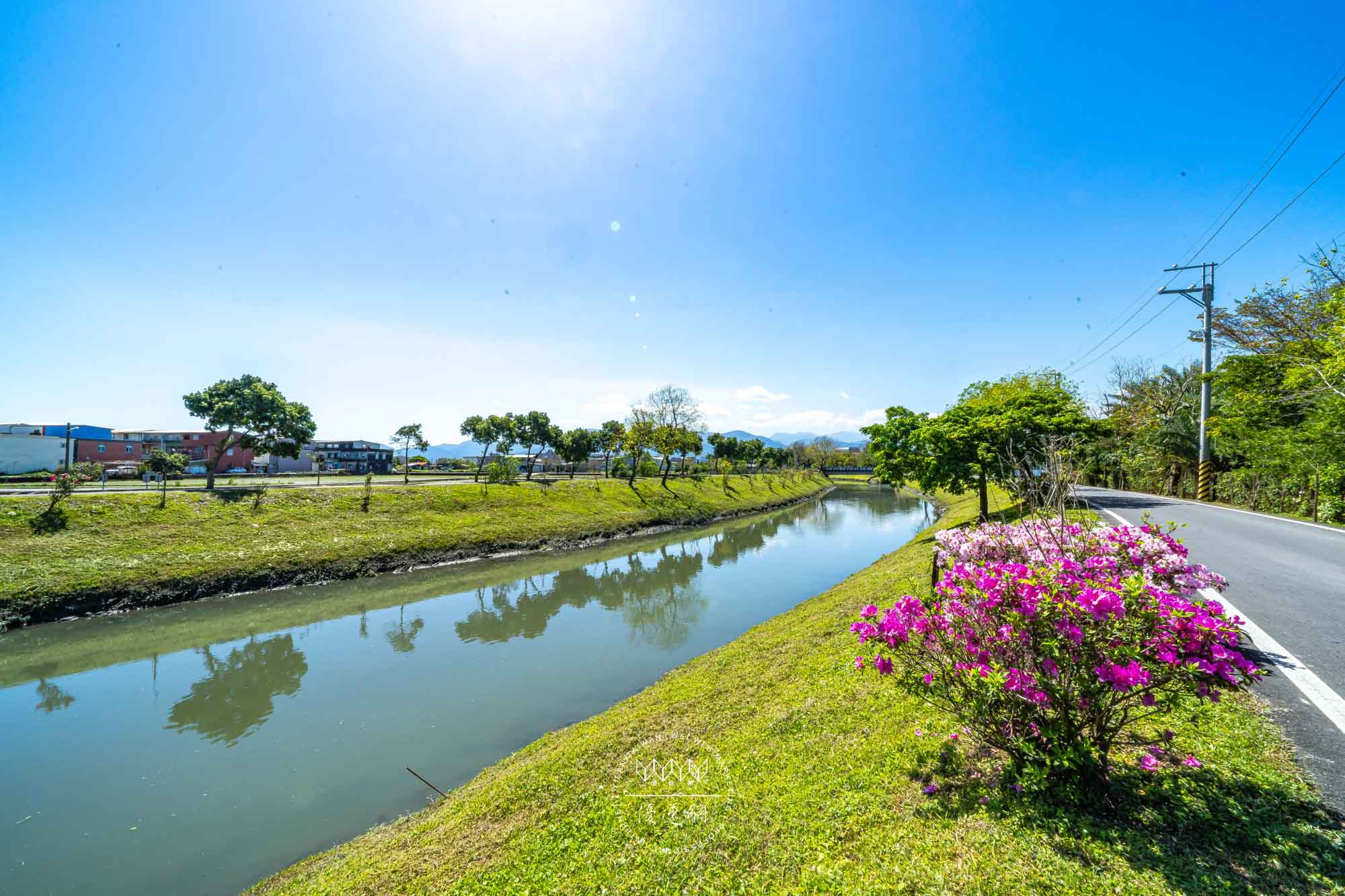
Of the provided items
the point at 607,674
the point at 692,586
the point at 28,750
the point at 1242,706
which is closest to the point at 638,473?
the point at 692,586

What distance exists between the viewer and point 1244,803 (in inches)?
132

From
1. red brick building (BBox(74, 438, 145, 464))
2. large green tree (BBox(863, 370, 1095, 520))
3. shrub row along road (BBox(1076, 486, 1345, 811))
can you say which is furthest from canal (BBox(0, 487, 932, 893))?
red brick building (BBox(74, 438, 145, 464))

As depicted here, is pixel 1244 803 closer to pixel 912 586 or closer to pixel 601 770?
pixel 601 770

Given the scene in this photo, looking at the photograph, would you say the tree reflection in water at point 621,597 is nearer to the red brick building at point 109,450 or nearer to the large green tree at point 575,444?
the large green tree at point 575,444

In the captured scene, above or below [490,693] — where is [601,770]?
above

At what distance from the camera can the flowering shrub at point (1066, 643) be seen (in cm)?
311

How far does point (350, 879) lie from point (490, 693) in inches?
216

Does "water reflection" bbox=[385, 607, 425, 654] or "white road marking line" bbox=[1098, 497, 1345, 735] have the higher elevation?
"white road marking line" bbox=[1098, 497, 1345, 735]

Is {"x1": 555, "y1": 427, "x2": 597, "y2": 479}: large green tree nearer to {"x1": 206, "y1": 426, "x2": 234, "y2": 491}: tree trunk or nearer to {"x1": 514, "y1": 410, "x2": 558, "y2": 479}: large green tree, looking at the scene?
{"x1": 514, "y1": 410, "x2": 558, "y2": 479}: large green tree

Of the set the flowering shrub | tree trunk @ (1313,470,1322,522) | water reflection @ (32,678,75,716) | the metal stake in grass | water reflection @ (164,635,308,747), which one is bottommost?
water reflection @ (32,678,75,716)

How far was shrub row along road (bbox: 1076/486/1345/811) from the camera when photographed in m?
4.04

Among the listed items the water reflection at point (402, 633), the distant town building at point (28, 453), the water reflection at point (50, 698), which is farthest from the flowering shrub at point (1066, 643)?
the distant town building at point (28, 453)

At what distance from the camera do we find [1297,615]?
21.2ft

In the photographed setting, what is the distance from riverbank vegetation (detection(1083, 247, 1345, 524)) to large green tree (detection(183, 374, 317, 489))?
43.4 meters
